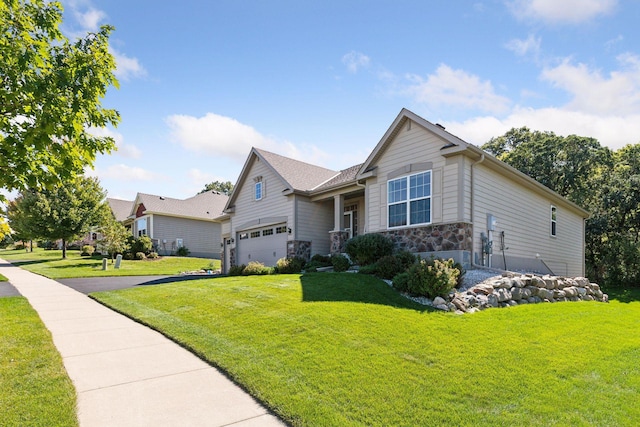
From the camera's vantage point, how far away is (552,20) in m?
11.1

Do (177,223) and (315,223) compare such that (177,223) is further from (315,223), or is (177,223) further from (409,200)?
(409,200)

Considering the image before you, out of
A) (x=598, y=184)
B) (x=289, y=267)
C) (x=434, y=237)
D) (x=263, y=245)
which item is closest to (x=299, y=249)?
(x=289, y=267)

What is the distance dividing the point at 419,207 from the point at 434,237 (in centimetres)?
120

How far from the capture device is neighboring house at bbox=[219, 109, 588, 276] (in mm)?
12062

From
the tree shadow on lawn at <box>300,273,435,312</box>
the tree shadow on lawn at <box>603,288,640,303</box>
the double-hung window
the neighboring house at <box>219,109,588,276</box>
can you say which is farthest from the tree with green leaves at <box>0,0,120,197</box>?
the tree shadow on lawn at <box>603,288,640,303</box>

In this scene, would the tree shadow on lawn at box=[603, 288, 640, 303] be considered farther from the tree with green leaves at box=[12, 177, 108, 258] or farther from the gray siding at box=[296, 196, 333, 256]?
the tree with green leaves at box=[12, 177, 108, 258]

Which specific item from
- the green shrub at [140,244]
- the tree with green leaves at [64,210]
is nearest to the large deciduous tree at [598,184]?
the green shrub at [140,244]

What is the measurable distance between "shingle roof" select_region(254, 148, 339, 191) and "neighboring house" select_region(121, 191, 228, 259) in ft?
44.3

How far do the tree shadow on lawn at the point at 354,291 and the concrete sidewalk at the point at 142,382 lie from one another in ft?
11.2

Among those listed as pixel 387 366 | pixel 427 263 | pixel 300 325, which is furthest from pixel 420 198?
pixel 387 366

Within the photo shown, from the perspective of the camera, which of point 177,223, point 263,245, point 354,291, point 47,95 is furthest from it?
point 177,223

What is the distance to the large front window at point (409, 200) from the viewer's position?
501 inches

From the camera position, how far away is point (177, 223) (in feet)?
115

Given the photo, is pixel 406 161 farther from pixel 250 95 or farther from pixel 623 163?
pixel 623 163
